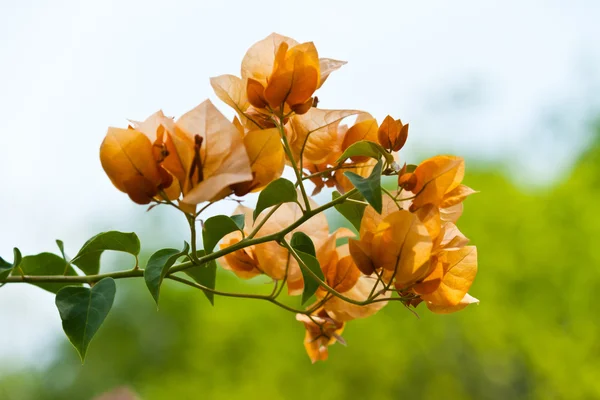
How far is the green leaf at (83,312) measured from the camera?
18.4 inches

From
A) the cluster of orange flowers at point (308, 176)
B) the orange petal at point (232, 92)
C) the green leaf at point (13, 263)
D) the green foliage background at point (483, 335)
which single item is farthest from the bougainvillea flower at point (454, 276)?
the green foliage background at point (483, 335)

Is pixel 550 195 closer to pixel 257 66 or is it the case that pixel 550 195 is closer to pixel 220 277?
pixel 220 277

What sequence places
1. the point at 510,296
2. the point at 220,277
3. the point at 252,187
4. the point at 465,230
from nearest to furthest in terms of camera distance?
the point at 252,187
the point at 510,296
the point at 465,230
the point at 220,277

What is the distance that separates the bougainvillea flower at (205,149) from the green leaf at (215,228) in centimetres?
4

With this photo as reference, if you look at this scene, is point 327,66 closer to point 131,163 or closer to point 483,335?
point 131,163

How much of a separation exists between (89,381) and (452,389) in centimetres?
554

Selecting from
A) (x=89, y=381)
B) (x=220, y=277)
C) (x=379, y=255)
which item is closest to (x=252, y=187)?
(x=379, y=255)

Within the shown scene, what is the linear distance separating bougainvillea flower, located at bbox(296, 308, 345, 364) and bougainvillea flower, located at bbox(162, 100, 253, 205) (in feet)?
0.68

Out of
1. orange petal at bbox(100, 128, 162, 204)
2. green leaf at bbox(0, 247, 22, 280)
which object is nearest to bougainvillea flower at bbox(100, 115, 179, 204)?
orange petal at bbox(100, 128, 162, 204)

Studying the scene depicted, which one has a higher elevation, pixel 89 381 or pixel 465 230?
pixel 465 230

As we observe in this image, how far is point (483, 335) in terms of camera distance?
24.3 ft

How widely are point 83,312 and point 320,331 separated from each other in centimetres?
24

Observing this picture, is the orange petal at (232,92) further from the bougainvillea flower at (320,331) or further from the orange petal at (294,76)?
the bougainvillea flower at (320,331)

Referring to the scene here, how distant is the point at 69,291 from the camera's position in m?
0.49
